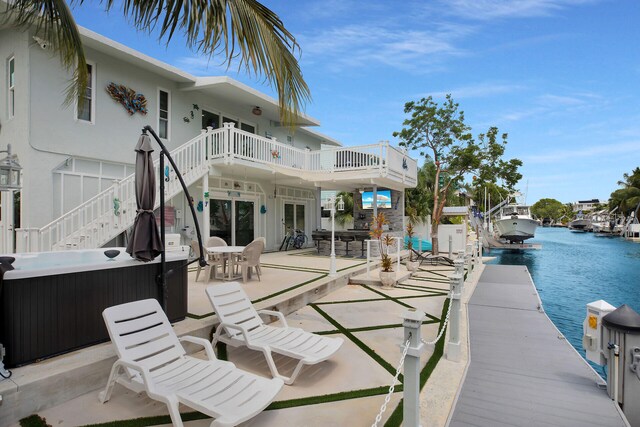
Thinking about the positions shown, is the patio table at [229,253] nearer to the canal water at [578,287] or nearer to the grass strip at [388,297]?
the grass strip at [388,297]

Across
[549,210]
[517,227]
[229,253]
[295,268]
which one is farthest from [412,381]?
[549,210]

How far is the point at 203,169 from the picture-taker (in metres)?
11.0

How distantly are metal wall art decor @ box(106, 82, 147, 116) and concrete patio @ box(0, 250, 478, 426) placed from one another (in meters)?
6.08

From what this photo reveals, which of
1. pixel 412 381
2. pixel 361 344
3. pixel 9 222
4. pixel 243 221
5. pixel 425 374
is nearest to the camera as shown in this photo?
pixel 412 381

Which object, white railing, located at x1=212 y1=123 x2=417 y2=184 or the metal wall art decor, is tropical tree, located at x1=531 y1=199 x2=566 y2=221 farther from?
the metal wall art decor

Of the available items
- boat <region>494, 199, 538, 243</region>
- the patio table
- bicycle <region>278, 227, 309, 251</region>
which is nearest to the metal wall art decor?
the patio table

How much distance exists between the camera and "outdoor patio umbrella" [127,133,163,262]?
416cm

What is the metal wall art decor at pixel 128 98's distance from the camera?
9898 mm

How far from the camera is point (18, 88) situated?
834cm

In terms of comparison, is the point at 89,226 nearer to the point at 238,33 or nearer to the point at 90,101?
the point at 90,101

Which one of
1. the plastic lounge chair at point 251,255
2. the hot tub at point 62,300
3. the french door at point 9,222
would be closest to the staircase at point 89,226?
the french door at point 9,222

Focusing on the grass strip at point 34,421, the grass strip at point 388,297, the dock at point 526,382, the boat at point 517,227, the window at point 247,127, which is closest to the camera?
the grass strip at point 34,421

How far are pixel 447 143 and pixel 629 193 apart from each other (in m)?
50.2

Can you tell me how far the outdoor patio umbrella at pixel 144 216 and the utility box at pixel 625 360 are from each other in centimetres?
497
